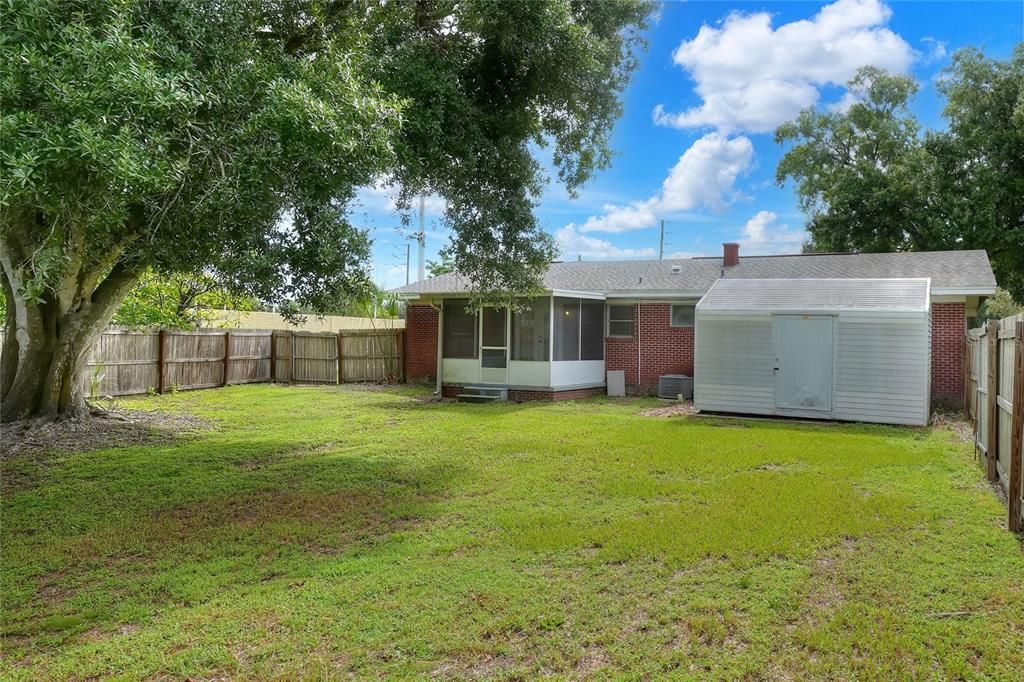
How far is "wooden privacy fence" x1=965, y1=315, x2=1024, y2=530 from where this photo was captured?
543 cm

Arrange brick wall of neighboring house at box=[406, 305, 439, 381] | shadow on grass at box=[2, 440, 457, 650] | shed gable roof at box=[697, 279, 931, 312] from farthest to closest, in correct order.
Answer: brick wall of neighboring house at box=[406, 305, 439, 381], shed gable roof at box=[697, 279, 931, 312], shadow on grass at box=[2, 440, 457, 650]

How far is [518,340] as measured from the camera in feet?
52.7

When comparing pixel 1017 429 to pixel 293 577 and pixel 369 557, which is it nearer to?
pixel 369 557

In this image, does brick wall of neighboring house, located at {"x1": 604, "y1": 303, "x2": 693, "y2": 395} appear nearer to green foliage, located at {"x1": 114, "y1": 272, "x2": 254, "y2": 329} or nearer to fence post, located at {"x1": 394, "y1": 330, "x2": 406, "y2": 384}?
fence post, located at {"x1": 394, "y1": 330, "x2": 406, "y2": 384}

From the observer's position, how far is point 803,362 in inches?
497

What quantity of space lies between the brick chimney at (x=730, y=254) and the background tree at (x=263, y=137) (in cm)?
873

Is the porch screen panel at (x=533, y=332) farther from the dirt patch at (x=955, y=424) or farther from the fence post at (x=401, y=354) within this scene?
the dirt patch at (x=955, y=424)

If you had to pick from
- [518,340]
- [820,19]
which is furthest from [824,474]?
[518,340]

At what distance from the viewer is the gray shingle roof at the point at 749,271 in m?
15.1

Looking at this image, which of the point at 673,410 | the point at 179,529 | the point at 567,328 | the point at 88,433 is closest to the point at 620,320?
the point at 567,328

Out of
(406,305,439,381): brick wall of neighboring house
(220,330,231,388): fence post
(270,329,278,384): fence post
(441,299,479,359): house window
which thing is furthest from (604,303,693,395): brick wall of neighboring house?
(220,330,231,388): fence post

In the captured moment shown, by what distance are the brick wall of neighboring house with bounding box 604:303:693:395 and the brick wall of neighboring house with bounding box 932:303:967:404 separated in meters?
4.97

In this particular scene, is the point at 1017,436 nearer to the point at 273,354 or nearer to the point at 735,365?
the point at 735,365

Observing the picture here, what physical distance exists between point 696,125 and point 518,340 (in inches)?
307
